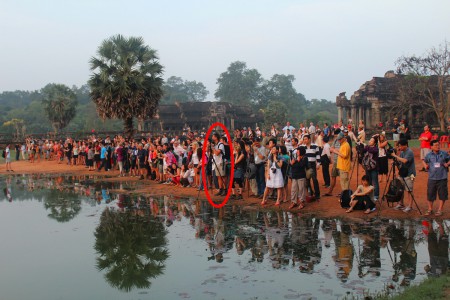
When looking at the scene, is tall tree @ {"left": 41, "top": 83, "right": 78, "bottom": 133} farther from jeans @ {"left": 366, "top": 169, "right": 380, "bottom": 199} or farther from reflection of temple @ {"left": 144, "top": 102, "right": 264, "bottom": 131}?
jeans @ {"left": 366, "top": 169, "right": 380, "bottom": 199}

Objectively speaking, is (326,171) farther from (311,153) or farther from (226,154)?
(226,154)

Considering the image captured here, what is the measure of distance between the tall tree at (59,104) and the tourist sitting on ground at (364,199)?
50924mm

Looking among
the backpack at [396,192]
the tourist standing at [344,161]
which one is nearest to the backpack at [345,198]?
the tourist standing at [344,161]

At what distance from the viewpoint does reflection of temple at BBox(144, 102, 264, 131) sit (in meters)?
61.3

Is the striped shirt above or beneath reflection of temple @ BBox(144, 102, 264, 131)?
beneath

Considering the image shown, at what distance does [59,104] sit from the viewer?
5738 centimetres

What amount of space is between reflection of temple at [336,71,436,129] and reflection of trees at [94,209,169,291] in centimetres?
3046

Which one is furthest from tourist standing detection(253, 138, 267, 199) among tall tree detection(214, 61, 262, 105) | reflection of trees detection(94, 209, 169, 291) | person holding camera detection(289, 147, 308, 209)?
tall tree detection(214, 61, 262, 105)

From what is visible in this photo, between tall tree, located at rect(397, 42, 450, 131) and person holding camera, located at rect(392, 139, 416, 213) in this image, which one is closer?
person holding camera, located at rect(392, 139, 416, 213)

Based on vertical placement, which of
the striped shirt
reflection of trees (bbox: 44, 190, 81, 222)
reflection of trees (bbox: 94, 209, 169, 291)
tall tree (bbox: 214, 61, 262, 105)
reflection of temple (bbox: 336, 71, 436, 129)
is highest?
tall tree (bbox: 214, 61, 262, 105)

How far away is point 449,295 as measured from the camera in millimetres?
5891

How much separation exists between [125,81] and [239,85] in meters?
68.9

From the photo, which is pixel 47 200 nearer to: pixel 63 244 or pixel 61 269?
pixel 63 244

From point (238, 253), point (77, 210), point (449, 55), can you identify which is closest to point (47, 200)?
point (77, 210)
